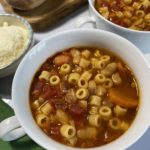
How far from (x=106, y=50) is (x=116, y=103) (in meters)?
0.16

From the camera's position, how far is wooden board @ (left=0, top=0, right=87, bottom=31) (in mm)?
1039

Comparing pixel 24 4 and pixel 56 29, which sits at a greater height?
pixel 24 4

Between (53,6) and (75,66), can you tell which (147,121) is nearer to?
(75,66)

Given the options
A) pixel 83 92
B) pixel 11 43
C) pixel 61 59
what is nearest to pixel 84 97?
pixel 83 92

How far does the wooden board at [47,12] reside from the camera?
1.04m

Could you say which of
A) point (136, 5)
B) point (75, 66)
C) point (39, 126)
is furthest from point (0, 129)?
point (136, 5)

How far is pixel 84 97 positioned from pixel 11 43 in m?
0.29

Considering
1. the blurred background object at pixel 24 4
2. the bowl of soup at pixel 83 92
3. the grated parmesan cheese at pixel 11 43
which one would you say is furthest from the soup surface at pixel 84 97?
the blurred background object at pixel 24 4

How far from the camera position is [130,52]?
2.70 ft

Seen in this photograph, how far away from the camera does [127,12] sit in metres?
1.01

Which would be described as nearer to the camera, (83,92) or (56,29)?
(83,92)

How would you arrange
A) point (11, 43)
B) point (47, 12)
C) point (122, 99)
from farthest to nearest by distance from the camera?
point (47, 12), point (11, 43), point (122, 99)

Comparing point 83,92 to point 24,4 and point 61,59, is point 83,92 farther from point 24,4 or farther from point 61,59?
point 24,4

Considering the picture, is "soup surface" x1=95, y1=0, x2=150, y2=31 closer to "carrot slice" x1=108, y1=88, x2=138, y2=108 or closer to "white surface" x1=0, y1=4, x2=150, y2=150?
"white surface" x1=0, y1=4, x2=150, y2=150
